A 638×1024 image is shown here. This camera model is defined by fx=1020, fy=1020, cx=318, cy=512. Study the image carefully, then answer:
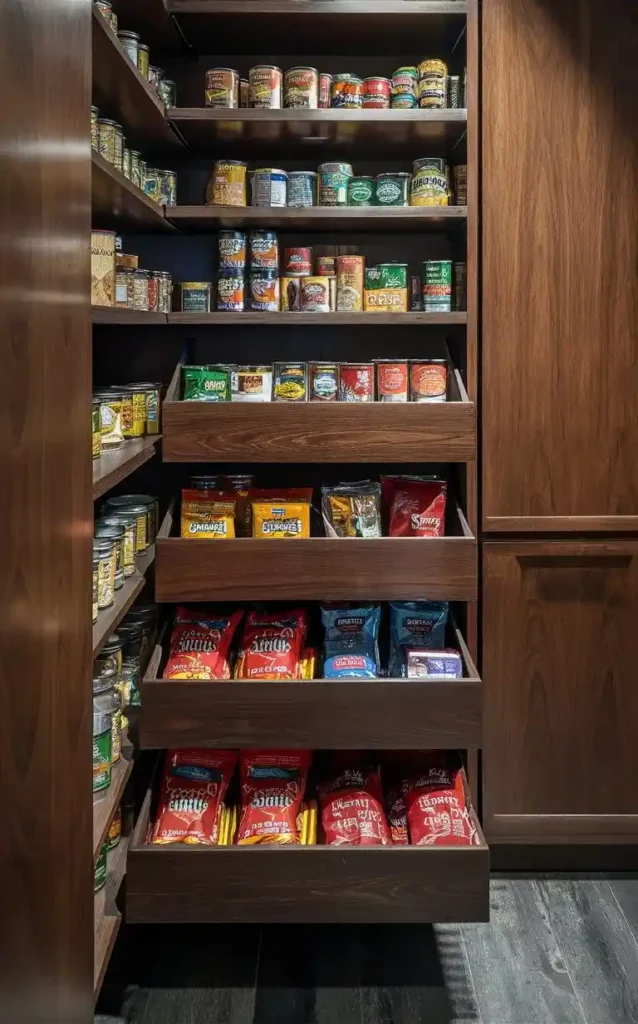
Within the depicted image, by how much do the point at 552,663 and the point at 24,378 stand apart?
71.7 inches

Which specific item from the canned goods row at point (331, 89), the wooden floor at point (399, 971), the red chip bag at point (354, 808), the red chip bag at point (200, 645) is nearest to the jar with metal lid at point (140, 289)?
the canned goods row at point (331, 89)

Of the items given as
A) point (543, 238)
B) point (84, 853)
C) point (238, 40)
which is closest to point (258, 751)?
point (84, 853)

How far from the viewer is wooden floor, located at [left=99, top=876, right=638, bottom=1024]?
197cm

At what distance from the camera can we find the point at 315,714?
2.07 m

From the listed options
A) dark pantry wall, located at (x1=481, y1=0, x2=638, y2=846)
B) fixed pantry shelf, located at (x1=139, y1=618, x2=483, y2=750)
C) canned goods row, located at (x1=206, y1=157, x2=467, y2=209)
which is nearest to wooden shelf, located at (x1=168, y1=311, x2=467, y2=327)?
dark pantry wall, located at (x1=481, y1=0, x2=638, y2=846)

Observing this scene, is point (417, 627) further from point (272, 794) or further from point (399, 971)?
point (399, 971)

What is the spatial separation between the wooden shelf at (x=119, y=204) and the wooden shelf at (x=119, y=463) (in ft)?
1.53

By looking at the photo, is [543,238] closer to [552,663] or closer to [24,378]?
[552,663]

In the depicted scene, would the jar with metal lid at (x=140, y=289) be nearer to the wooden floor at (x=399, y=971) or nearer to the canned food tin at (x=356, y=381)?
the canned food tin at (x=356, y=381)

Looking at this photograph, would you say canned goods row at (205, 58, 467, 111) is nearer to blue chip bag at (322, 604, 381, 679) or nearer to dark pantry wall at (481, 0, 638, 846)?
dark pantry wall at (481, 0, 638, 846)

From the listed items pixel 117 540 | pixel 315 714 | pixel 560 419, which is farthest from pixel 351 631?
pixel 560 419

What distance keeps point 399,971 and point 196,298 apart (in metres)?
1.54

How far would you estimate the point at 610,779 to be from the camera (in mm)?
2473

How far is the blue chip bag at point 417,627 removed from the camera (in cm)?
226
